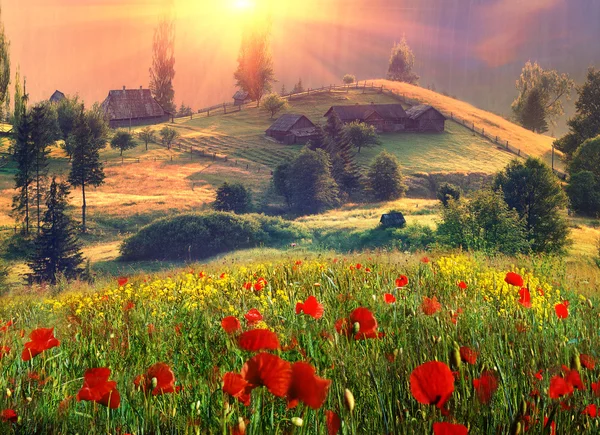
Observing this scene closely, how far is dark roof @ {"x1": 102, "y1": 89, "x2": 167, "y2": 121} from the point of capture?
74.6 meters

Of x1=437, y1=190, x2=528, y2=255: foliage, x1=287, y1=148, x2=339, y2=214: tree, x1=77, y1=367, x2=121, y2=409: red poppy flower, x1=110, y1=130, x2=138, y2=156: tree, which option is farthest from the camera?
x1=110, y1=130, x2=138, y2=156: tree

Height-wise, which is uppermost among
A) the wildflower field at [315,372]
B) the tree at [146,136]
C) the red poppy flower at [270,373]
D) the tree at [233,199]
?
the tree at [146,136]

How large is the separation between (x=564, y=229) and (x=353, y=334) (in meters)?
27.5

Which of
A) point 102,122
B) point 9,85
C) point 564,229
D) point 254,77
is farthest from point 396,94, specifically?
point 564,229

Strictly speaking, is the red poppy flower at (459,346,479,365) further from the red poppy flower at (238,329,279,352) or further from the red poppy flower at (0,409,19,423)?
the red poppy flower at (0,409,19,423)

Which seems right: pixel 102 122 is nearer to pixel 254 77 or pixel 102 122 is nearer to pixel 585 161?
pixel 254 77

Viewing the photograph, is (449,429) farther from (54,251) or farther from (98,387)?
(54,251)

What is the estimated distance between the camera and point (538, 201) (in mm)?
27641

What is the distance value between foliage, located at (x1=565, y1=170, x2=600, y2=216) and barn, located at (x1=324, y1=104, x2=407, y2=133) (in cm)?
3041

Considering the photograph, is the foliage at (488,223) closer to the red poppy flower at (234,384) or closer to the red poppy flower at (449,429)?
the red poppy flower at (234,384)

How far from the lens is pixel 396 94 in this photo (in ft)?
291

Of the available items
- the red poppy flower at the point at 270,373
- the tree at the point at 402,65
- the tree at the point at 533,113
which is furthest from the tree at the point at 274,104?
the red poppy flower at the point at 270,373

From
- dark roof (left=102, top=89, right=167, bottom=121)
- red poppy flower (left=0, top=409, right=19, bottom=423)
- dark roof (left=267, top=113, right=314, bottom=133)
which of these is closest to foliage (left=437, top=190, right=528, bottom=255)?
red poppy flower (left=0, top=409, right=19, bottom=423)

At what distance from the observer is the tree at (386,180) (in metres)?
48.2
